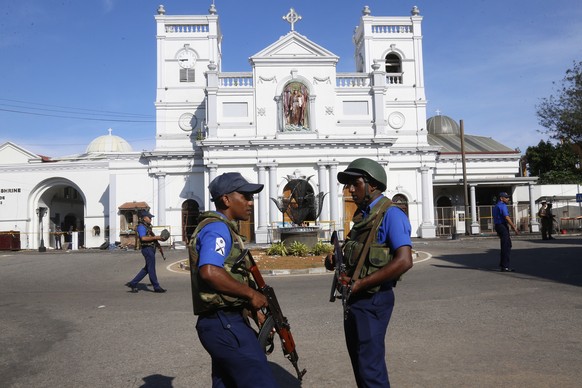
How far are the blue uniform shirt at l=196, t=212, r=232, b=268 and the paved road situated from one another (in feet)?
6.74

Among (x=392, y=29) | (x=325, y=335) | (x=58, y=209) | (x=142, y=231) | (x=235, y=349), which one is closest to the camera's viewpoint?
(x=235, y=349)

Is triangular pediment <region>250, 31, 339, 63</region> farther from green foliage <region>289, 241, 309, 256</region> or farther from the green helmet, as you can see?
the green helmet

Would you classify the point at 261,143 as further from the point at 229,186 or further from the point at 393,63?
the point at 229,186

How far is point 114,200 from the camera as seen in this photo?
3169 centimetres

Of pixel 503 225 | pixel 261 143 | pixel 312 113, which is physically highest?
pixel 312 113

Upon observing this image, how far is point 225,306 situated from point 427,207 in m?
31.2

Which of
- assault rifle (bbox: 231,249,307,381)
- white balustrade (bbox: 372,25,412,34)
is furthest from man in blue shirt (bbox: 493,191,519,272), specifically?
white balustrade (bbox: 372,25,412,34)

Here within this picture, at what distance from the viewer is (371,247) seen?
10.3 feet

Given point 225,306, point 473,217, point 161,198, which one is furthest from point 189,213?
point 225,306

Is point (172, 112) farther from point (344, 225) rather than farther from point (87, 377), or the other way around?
point (87, 377)

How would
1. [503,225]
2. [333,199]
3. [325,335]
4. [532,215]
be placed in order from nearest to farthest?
[325,335] < [503,225] < [333,199] < [532,215]

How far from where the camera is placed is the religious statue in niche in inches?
1199

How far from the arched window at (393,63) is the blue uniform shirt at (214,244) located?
34.0 m

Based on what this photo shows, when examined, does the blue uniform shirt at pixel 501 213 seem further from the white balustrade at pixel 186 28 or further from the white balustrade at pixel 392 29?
the white balustrade at pixel 186 28
